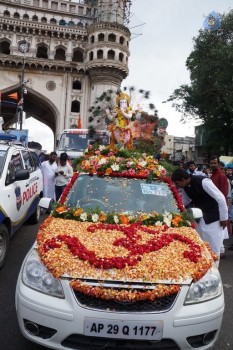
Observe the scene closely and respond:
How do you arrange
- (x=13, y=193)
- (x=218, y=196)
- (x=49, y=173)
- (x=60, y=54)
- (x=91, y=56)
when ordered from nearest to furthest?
(x=218, y=196) → (x=13, y=193) → (x=49, y=173) → (x=91, y=56) → (x=60, y=54)

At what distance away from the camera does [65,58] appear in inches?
1873

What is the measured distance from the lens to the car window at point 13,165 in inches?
221

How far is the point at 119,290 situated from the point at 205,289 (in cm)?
72

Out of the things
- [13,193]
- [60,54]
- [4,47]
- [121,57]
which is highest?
[4,47]

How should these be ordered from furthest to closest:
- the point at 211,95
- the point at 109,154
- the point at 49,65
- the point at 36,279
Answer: the point at 49,65, the point at 211,95, the point at 109,154, the point at 36,279

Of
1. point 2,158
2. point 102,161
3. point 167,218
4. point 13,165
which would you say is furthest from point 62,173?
point 167,218

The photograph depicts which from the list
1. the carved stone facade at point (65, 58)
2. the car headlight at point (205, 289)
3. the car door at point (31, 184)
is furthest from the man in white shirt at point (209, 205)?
the carved stone facade at point (65, 58)

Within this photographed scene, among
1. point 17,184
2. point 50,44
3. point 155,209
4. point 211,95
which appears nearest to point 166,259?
→ point 155,209

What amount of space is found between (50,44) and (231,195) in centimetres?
4245

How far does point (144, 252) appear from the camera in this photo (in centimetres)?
310

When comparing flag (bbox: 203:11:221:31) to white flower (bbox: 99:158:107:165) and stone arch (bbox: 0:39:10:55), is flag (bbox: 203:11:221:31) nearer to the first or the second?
white flower (bbox: 99:158:107:165)

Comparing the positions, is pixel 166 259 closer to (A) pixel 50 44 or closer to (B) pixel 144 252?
(B) pixel 144 252

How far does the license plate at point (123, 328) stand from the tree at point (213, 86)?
2205 cm

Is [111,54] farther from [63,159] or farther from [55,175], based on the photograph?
[63,159]
